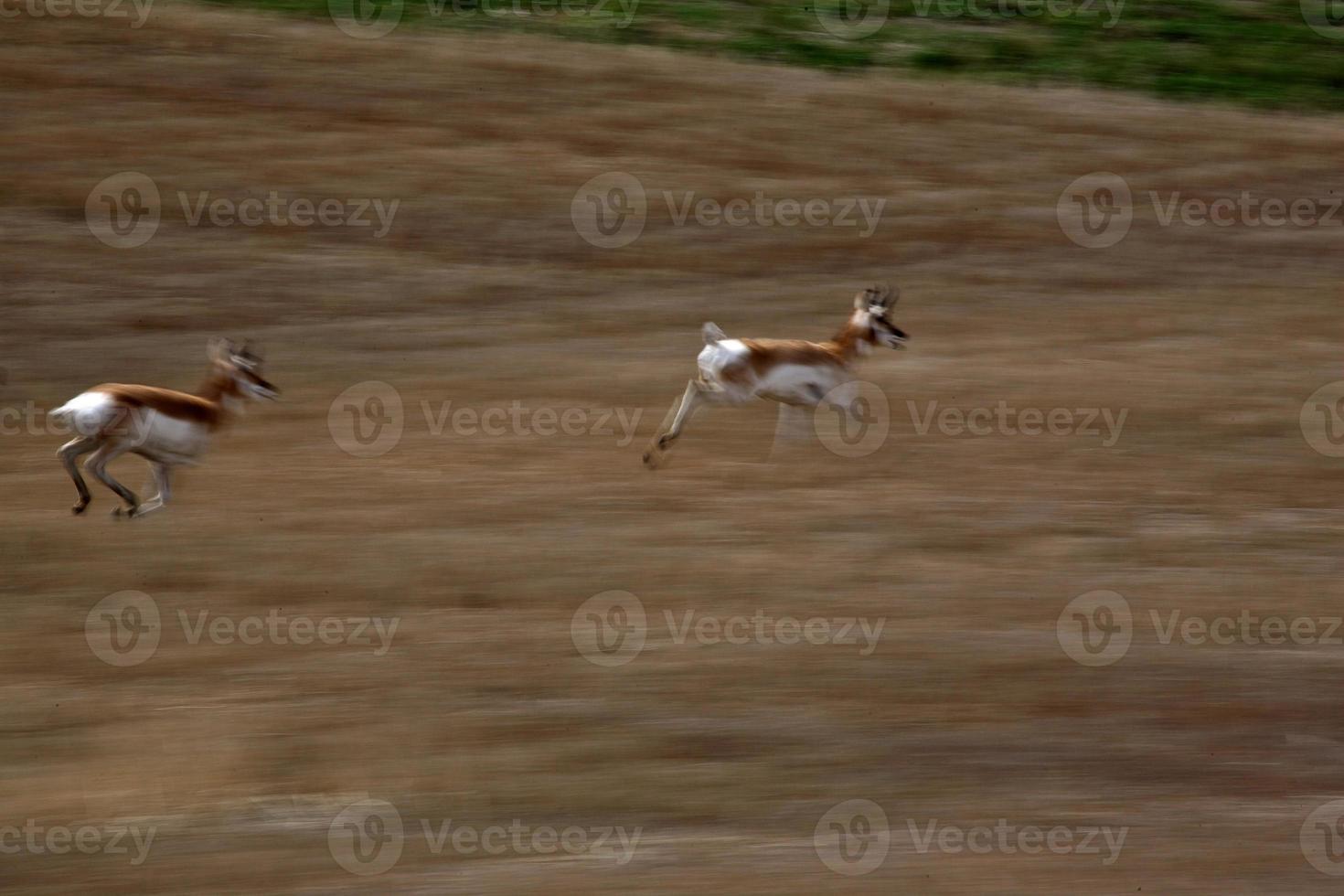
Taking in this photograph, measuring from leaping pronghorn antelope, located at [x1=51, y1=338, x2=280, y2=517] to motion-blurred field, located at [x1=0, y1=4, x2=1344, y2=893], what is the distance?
0.47m

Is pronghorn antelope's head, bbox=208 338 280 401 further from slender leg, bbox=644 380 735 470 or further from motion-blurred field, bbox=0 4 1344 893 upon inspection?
slender leg, bbox=644 380 735 470

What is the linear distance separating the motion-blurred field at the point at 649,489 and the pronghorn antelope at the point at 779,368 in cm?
60

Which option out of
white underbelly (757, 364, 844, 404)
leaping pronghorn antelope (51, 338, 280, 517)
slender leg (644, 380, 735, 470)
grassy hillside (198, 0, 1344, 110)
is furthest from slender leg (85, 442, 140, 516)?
grassy hillside (198, 0, 1344, 110)

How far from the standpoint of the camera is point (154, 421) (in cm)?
1094

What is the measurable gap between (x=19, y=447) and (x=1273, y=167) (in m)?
18.0

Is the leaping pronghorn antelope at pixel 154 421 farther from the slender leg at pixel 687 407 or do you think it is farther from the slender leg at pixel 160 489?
the slender leg at pixel 687 407

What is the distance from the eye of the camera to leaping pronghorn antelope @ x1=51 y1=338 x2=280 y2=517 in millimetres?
10648

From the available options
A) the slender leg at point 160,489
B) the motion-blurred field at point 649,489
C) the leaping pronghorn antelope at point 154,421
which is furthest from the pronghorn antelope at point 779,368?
the slender leg at point 160,489

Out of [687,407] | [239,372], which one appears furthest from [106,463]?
[687,407]

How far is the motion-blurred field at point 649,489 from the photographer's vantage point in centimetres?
785

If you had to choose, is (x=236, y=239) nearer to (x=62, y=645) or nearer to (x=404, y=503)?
(x=404, y=503)

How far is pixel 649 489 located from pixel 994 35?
18398mm

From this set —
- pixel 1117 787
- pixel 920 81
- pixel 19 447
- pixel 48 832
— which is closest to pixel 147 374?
pixel 19 447

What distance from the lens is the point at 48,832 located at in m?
7.34
